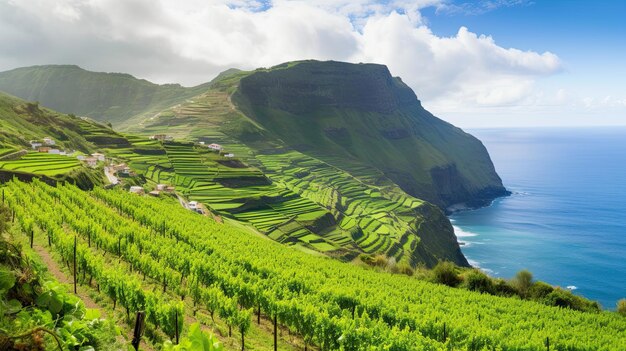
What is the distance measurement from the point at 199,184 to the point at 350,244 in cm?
5322

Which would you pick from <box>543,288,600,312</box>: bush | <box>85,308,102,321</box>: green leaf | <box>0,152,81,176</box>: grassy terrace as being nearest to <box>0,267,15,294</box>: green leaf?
<box>85,308,102,321</box>: green leaf

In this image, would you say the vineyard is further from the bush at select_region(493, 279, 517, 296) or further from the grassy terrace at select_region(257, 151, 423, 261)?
the grassy terrace at select_region(257, 151, 423, 261)

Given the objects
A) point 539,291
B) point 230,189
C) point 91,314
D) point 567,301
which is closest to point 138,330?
point 91,314

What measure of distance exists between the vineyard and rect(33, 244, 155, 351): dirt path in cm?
93

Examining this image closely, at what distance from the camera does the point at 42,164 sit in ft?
251

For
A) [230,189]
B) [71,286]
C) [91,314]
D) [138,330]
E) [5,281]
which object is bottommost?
[230,189]

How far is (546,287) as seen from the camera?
60031mm

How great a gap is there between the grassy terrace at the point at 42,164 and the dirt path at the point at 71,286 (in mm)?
42420

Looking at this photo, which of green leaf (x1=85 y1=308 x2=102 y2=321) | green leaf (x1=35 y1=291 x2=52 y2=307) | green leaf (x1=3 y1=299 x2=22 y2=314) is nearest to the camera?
green leaf (x1=3 y1=299 x2=22 y2=314)

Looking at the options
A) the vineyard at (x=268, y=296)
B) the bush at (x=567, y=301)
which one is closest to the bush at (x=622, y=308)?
the bush at (x=567, y=301)

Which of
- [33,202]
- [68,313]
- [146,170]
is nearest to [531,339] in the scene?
[68,313]

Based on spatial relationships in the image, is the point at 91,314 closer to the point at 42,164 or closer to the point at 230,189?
the point at 42,164

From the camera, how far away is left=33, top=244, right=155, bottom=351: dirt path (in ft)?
71.3

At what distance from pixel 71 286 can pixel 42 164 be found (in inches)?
2511
